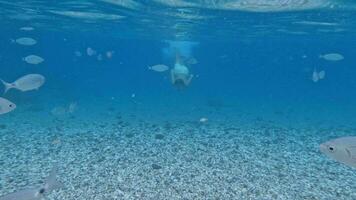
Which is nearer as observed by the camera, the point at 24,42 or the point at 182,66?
the point at 182,66

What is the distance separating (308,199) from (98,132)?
380 inches

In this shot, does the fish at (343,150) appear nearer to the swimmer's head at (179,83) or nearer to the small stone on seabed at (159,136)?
the swimmer's head at (179,83)

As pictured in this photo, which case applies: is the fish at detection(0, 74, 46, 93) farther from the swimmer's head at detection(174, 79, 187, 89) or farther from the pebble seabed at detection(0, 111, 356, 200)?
the swimmer's head at detection(174, 79, 187, 89)

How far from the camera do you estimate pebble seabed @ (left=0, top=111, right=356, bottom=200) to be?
805 cm

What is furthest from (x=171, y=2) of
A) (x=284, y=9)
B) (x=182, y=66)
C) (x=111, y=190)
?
(x=111, y=190)

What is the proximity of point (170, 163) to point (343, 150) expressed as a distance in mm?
6875

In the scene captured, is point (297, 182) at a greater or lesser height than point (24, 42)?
lesser

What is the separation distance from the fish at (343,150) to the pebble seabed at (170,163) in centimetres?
429

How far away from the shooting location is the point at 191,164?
10.0m

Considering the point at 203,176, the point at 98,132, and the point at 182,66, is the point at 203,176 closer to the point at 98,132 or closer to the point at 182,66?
the point at 182,66

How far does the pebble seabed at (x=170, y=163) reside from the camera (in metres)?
8.05

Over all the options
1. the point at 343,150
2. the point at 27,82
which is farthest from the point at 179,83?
the point at 343,150

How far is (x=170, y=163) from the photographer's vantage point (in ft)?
33.0

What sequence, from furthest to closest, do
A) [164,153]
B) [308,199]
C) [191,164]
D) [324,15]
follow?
[324,15] → [164,153] → [191,164] → [308,199]
